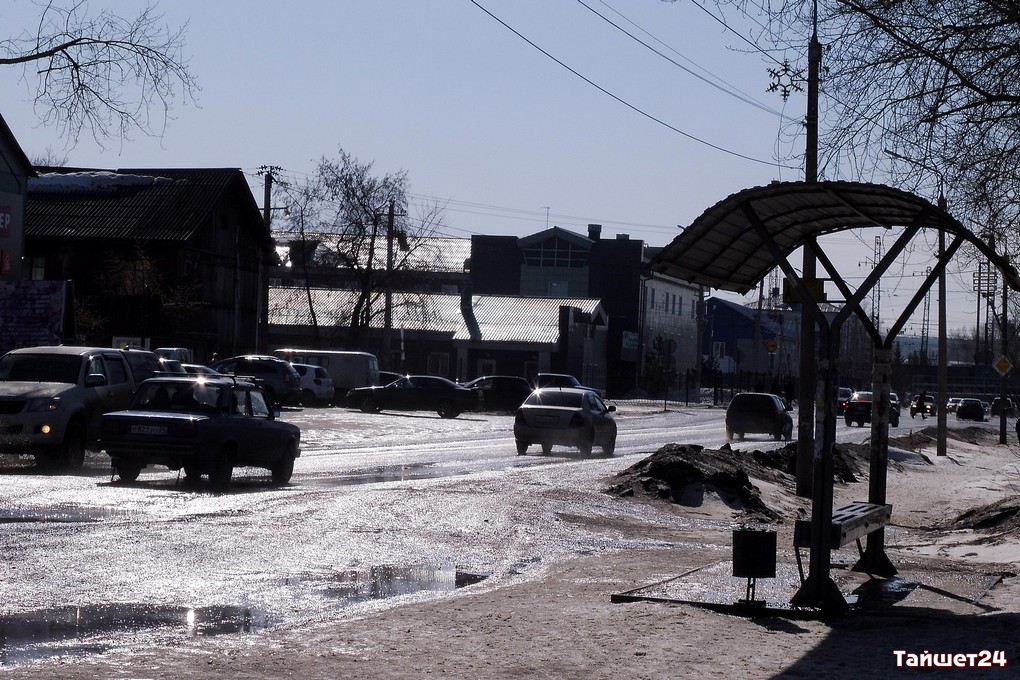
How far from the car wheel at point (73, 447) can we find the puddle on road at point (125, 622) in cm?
1037

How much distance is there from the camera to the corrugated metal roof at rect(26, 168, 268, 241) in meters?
52.5

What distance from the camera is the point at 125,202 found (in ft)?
179

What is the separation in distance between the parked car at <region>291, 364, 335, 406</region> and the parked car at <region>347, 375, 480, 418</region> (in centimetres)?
100

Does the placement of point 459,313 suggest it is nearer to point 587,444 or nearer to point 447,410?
point 447,410

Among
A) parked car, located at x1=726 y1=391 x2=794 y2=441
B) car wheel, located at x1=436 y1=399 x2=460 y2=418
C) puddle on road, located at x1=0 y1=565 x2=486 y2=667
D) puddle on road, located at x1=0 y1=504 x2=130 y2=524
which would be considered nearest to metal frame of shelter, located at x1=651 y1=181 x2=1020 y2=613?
puddle on road, located at x1=0 y1=565 x2=486 y2=667

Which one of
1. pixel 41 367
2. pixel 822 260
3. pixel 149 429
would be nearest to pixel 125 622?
pixel 822 260

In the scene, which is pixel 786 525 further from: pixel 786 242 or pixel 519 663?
pixel 519 663

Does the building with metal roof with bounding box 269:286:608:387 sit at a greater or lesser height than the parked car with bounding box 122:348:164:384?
greater

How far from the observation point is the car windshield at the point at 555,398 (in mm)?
29969

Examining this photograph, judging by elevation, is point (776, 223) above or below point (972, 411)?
above

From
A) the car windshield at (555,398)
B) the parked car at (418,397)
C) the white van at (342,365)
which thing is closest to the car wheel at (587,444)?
the car windshield at (555,398)

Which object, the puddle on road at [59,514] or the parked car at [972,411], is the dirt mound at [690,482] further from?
the parked car at [972,411]

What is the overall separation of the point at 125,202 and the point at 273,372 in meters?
13.6

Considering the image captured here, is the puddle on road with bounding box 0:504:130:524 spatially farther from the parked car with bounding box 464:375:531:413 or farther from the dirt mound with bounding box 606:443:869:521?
the parked car with bounding box 464:375:531:413
